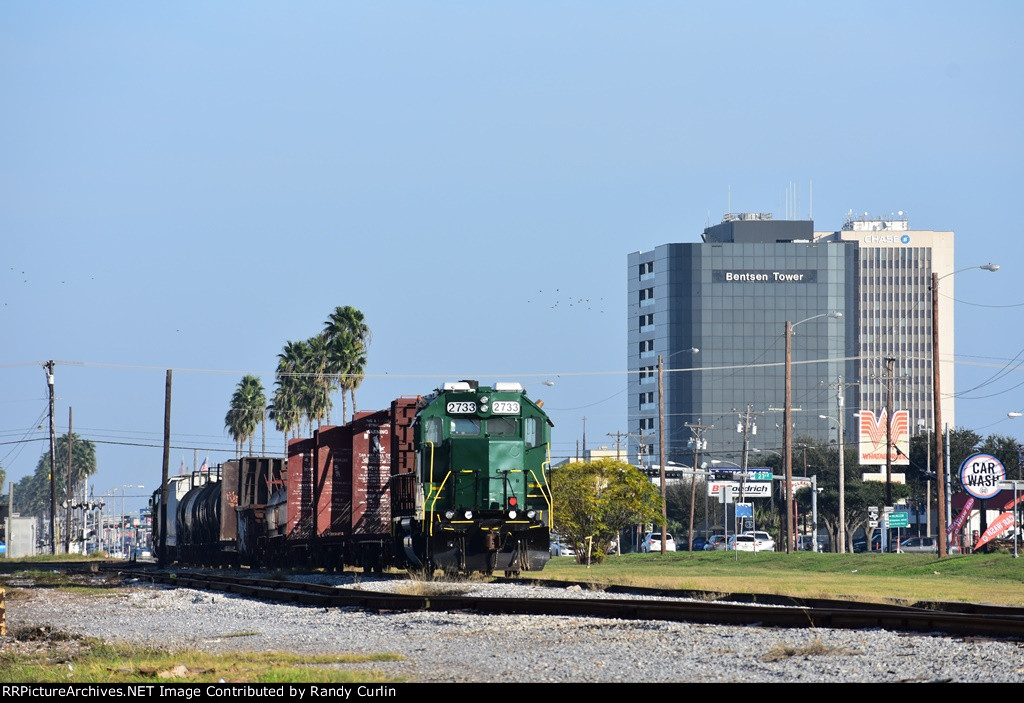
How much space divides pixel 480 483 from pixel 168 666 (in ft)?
53.1

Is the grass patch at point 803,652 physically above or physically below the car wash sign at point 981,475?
below

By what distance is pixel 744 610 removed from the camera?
712 inches

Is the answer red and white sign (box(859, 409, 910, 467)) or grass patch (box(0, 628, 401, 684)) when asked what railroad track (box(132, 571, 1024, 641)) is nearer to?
grass patch (box(0, 628, 401, 684))

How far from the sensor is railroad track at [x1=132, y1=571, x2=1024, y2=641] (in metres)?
16.0

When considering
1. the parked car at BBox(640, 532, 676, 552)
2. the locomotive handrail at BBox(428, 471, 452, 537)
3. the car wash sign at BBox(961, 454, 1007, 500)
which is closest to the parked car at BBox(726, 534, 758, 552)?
the parked car at BBox(640, 532, 676, 552)

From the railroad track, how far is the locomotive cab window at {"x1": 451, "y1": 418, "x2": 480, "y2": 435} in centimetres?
502

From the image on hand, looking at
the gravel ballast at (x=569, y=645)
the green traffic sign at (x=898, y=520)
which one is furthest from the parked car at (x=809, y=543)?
the gravel ballast at (x=569, y=645)

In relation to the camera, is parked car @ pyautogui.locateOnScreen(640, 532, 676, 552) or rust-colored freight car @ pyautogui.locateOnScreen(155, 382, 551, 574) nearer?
Answer: rust-colored freight car @ pyautogui.locateOnScreen(155, 382, 551, 574)

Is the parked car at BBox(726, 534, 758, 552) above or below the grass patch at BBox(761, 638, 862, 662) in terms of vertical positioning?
below

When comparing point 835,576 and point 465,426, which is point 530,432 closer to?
point 465,426

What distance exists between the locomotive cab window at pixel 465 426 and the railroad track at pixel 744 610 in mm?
5020

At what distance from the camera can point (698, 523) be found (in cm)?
13888

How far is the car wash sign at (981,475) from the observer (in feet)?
161

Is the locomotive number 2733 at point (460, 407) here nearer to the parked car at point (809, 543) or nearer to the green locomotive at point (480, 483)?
the green locomotive at point (480, 483)
